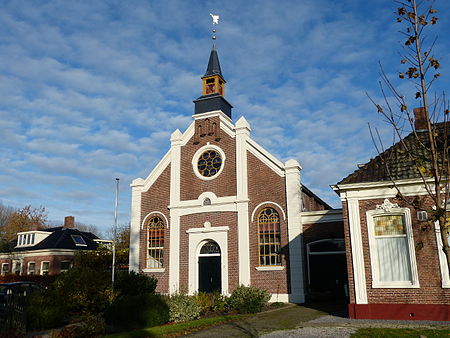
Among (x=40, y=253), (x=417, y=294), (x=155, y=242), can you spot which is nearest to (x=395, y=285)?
(x=417, y=294)

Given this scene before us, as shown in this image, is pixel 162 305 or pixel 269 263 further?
pixel 269 263

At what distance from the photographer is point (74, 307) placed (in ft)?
54.3

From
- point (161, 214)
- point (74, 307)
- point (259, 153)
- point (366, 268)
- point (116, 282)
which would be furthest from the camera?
point (161, 214)

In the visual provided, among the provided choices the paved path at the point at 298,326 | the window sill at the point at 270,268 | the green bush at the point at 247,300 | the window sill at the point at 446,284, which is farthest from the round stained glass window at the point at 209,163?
the window sill at the point at 446,284

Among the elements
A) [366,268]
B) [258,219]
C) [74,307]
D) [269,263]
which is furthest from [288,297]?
[74,307]

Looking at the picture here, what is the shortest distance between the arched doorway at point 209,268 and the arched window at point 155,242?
2.83 metres

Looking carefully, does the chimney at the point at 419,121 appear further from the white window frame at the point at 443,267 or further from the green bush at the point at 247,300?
the green bush at the point at 247,300

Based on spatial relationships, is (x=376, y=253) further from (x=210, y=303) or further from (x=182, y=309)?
(x=210, y=303)

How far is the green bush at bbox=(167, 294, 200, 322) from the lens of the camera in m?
15.7

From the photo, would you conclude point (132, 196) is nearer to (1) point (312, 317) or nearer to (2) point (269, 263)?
(2) point (269, 263)

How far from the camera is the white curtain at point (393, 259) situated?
14492 mm

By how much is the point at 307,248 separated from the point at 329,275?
175 cm

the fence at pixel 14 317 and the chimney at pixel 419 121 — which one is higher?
the chimney at pixel 419 121

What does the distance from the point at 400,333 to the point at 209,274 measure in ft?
45.3
